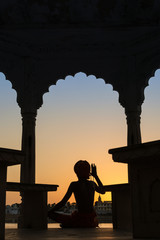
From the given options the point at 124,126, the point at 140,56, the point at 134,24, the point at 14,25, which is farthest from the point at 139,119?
the point at 14,25

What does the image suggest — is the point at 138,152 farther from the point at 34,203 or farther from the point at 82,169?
the point at 34,203

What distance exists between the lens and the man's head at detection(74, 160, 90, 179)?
6348 mm

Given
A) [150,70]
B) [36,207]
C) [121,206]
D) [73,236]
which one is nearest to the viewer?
[73,236]

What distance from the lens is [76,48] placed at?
Result: 9.47 meters

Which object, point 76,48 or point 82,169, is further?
point 76,48

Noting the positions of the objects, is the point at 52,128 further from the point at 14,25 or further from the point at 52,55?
the point at 14,25

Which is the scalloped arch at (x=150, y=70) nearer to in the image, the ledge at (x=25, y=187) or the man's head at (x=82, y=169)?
the man's head at (x=82, y=169)

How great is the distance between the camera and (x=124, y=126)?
9.38 meters

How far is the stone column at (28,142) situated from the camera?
883 cm

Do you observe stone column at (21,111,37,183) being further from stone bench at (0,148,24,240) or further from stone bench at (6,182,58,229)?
stone bench at (0,148,24,240)

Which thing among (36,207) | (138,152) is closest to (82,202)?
(36,207)

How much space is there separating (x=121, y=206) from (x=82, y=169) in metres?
1.10

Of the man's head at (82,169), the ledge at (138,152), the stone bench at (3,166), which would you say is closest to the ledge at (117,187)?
the man's head at (82,169)

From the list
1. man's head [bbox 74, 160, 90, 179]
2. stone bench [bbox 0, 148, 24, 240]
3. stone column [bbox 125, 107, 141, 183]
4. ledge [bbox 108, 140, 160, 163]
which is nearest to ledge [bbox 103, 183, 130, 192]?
man's head [bbox 74, 160, 90, 179]
